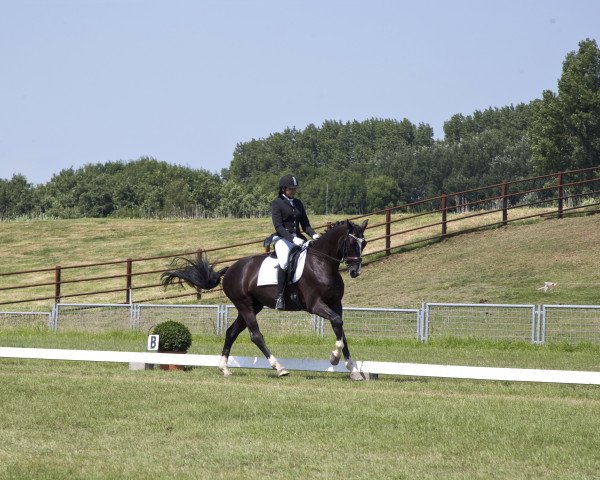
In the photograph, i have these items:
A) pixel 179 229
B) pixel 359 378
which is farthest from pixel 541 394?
pixel 179 229

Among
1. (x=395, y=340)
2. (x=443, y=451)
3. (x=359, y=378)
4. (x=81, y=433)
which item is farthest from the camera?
(x=395, y=340)

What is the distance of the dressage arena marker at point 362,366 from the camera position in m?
13.6

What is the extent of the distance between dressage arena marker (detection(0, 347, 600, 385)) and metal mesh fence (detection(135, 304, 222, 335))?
12.0m

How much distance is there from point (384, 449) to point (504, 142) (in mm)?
112742

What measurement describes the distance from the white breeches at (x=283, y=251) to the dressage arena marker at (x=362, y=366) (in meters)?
1.46

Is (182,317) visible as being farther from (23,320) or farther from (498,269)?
(498,269)

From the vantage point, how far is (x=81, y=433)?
10641mm

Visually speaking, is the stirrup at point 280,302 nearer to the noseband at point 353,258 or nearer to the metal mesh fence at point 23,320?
the noseband at point 353,258

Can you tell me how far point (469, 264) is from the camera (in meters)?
37.1

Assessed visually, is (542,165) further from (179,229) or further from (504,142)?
(504,142)

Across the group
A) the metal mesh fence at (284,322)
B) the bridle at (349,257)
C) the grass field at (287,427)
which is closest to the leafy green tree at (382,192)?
the metal mesh fence at (284,322)

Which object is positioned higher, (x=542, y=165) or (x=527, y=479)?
(x=542, y=165)

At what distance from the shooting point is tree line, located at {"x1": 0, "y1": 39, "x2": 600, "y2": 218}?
77312 millimetres

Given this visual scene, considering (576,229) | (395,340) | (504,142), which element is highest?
(504,142)
